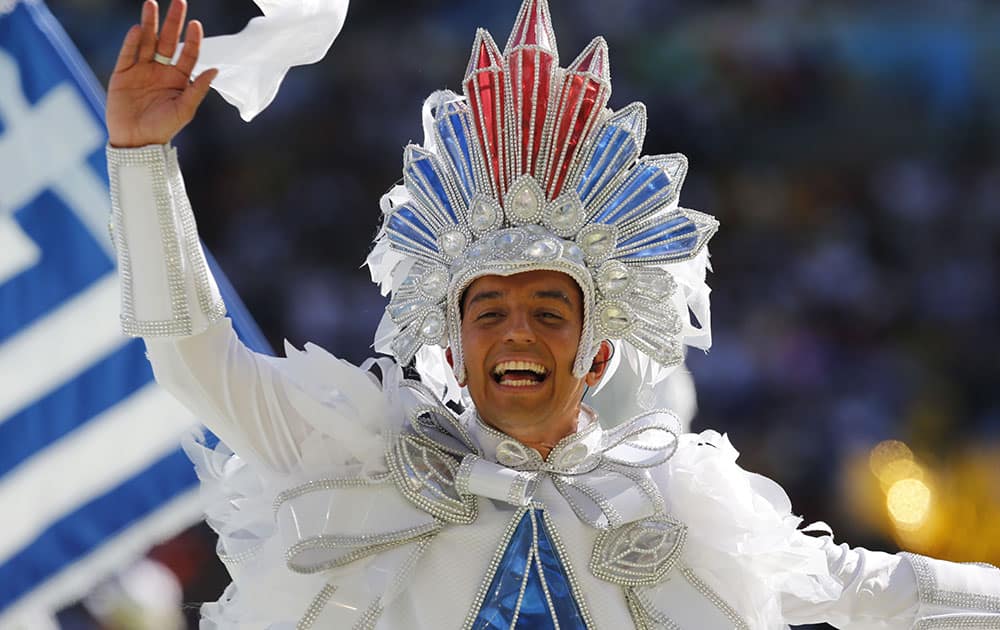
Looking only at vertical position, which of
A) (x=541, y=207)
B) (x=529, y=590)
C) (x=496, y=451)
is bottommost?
(x=529, y=590)

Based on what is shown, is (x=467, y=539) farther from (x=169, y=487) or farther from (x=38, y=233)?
(x=38, y=233)

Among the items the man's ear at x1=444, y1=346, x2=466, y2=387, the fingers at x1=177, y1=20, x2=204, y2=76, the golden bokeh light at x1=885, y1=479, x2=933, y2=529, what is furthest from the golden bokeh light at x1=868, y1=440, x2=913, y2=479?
the fingers at x1=177, y1=20, x2=204, y2=76

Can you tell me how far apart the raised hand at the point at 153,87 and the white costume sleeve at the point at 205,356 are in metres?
0.03

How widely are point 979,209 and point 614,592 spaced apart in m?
5.47

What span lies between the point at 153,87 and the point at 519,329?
0.74 m

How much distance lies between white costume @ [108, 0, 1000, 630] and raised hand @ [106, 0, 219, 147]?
0.06m

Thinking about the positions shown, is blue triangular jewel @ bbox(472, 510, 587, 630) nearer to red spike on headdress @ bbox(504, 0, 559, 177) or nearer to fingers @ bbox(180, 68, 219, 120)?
red spike on headdress @ bbox(504, 0, 559, 177)

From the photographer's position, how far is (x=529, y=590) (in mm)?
2773

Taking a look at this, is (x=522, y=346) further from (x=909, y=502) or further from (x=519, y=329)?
(x=909, y=502)

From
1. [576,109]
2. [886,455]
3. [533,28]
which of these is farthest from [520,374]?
[886,455]

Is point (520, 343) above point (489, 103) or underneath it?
underneath

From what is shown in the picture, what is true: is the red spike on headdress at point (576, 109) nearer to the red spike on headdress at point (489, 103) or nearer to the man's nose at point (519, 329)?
the red spike on headdress at point (489, 103)

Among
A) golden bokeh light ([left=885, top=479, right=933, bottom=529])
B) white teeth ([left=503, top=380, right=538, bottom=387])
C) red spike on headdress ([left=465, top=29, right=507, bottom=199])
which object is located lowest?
white teeth ([left=503, top=380, right=538, bottom=387])

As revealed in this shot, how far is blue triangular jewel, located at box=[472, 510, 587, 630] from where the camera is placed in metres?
2.74
